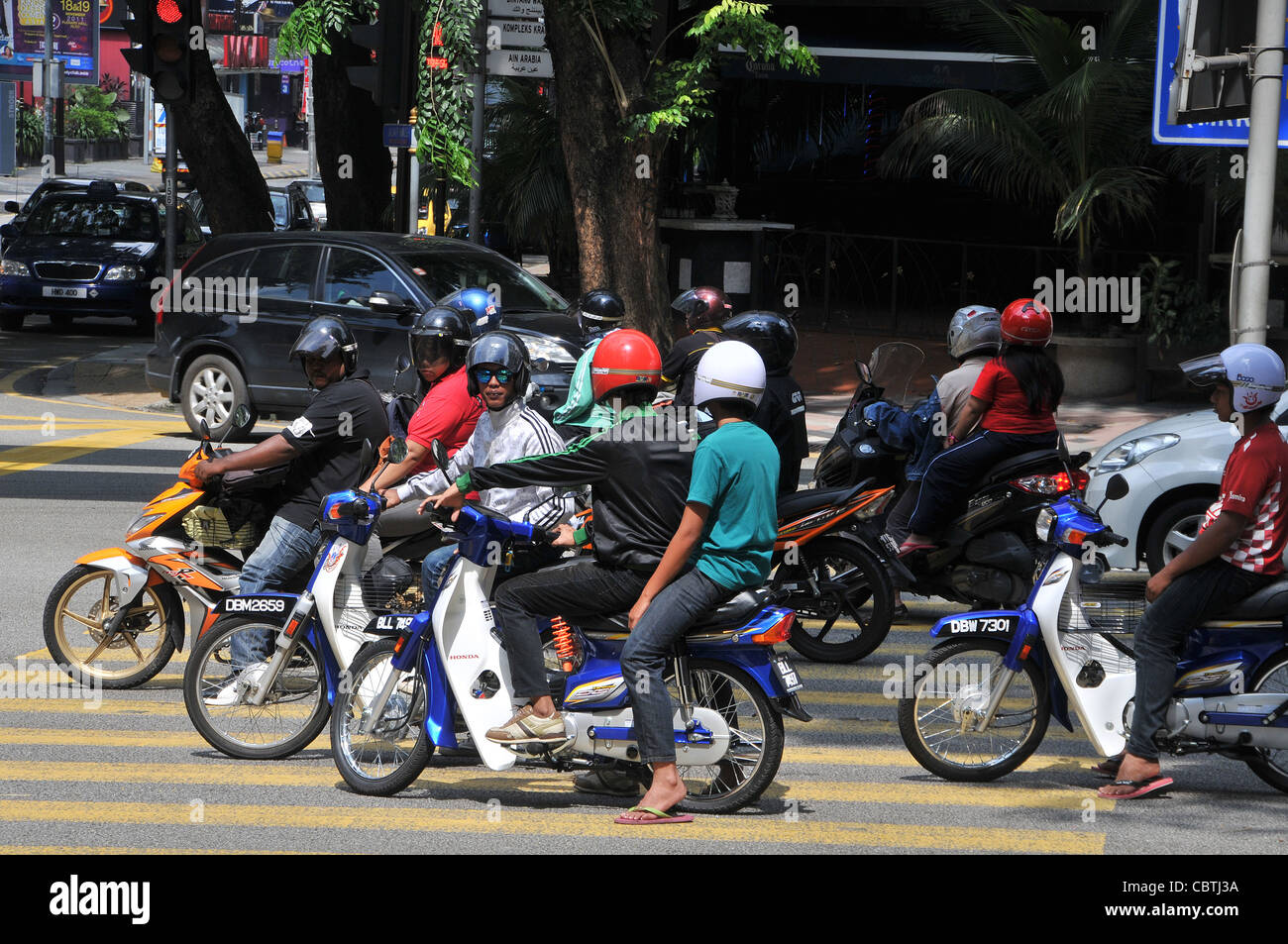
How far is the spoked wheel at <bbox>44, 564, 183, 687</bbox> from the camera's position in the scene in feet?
24.1

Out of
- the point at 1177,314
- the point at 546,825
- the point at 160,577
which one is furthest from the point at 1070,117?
the point at 546,825

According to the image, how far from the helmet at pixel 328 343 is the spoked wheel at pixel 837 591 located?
236 centimetres

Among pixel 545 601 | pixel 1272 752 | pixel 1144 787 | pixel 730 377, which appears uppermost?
pixel 730 377

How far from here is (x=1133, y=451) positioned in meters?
9.45

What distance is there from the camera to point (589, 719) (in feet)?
19.4

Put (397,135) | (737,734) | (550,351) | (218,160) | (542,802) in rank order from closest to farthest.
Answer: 1. (737,734)
2. (542,802)
3. (550,351)
4. (397,135)
5. (218,160)

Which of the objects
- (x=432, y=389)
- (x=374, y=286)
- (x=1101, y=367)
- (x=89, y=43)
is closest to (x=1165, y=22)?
(x=432, y=389)

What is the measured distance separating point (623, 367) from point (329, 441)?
5.22 ft

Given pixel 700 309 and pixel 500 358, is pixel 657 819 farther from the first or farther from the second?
pixel 700 309

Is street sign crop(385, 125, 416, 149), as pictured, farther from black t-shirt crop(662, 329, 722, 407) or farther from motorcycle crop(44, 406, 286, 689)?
motorcycle crop(44, 406, 286, 689)

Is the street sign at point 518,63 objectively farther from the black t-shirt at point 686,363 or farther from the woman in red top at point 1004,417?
the woman in red top at point 1004,417

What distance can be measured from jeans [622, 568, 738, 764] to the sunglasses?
1.27 metres

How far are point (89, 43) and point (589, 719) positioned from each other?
63.0 metres

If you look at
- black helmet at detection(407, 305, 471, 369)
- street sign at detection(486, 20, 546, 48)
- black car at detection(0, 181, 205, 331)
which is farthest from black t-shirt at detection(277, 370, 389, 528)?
black car at detection(0, 181, 205, 331)
